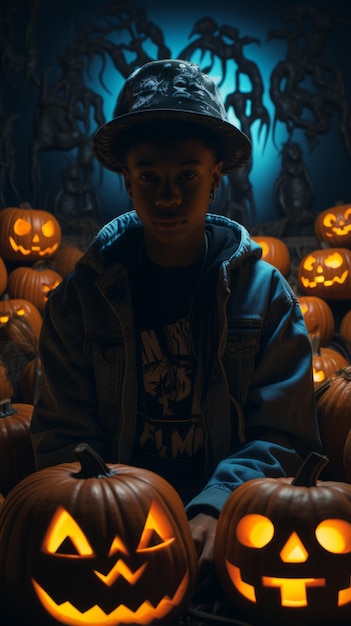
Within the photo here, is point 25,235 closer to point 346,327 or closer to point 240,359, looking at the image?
point 346,327

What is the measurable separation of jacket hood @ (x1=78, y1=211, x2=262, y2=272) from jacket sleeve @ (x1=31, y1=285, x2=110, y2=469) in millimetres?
114

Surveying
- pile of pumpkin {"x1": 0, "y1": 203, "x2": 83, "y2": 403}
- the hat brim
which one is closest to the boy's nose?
the hat brim

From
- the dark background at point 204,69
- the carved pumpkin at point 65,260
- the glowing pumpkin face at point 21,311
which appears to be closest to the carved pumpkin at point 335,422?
the glowing pumpkin face at point 21,311

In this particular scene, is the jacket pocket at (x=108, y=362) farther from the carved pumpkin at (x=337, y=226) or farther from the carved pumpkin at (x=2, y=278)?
the carved pumpkin at (x=337, y=226)

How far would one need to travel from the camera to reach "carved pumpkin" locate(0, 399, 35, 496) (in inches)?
82.7

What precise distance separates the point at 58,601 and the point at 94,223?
518cm

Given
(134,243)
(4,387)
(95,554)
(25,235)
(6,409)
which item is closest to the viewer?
(95,554)

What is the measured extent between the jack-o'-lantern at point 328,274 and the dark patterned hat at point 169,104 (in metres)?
2.82

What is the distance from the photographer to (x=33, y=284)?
A: 487cm

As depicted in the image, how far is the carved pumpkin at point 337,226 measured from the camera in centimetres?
500

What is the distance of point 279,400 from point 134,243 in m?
0.57

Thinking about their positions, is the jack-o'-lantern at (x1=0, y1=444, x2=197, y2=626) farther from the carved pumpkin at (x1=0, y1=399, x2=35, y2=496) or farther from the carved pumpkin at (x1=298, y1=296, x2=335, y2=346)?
the carved pumpkin at (x1=298, y1=296, x2=335, y2=346)

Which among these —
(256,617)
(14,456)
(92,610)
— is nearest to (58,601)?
(92,610)

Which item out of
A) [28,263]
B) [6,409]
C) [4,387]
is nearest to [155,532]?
[6,409]
